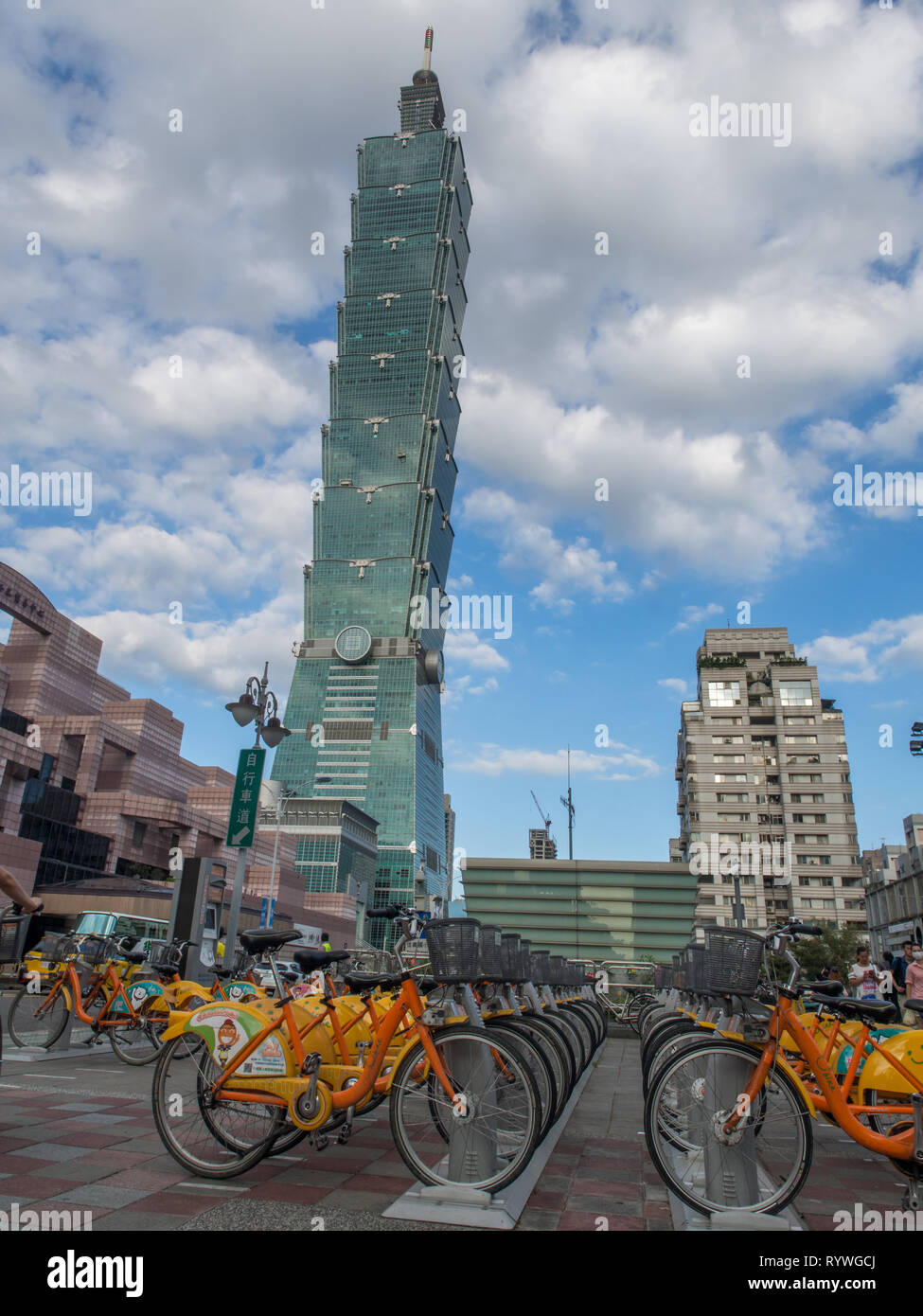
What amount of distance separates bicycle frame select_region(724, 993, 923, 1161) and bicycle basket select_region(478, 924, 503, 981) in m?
1.43

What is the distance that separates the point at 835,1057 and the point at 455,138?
18407 centimetres

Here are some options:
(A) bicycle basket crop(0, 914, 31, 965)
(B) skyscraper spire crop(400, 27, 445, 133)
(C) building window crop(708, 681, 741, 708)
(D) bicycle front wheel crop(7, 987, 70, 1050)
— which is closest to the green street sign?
(D) bicycle front wheel crop(7, 987, 70, 1050)

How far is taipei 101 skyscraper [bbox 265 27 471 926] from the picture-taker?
420 ft

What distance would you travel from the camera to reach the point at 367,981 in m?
4.51

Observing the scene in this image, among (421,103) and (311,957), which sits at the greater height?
(421,103)

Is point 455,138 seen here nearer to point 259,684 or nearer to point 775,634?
point 775,634

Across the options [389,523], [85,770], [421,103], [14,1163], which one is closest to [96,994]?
[14,1163]

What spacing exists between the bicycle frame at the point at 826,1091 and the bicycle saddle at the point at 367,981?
71.6 inches

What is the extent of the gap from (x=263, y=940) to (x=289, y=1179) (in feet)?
4.01

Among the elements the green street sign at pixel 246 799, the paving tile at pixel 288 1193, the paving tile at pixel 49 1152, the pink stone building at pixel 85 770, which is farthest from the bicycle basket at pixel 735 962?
the pink stone building at pixel 85 770

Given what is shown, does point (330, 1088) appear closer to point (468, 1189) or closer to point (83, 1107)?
point (468, 1189)

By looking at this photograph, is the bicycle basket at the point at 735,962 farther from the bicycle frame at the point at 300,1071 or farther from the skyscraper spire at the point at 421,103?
the skyscraper spire at the point at 421,103

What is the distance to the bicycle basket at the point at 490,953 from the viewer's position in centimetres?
453
